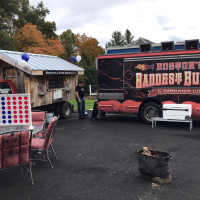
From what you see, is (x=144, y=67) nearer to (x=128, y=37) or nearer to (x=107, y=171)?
(x=107, y=171)

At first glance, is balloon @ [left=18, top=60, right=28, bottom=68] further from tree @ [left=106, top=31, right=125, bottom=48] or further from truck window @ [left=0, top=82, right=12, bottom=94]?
tree @ [left=106, top=31, right=125, bottom=48]

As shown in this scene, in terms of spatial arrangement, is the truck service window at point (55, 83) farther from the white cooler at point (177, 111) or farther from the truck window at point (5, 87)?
the white cooler at point (177, 111)

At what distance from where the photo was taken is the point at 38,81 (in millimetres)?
9906

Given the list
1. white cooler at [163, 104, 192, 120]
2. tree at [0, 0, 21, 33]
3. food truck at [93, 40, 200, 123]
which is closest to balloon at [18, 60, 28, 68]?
food truck at [93, 40, 200, 123]

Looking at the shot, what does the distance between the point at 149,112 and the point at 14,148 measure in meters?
6.63

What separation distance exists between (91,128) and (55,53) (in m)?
23.7

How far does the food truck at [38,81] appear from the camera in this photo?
917 centimetres

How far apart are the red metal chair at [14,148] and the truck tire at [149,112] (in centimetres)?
617

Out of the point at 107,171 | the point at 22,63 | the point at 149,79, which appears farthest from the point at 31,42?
the point at 107,171

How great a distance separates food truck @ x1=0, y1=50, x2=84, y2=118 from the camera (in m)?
9.17

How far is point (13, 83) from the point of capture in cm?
970

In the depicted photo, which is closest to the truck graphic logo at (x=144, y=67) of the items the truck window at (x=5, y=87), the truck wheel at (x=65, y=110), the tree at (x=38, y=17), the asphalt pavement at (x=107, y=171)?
the asphalt pavement at (x=107, y=171)

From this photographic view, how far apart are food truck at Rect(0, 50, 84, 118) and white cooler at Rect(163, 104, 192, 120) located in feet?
16.1

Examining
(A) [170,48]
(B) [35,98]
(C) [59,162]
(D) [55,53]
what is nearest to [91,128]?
(B) [35,98]
